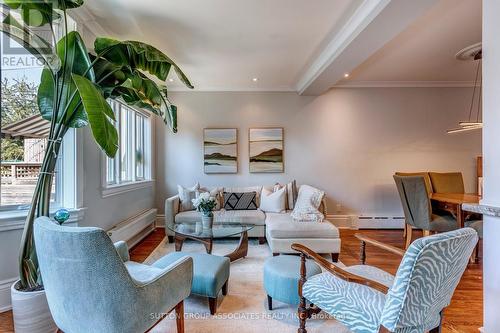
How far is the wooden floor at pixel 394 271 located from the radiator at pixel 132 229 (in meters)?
0.12

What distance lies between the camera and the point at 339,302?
1.56 meters

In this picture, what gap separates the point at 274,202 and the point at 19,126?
348 cm

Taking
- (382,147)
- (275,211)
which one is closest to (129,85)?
(275,211)

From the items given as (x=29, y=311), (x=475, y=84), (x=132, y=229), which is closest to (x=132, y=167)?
(x=132, y=229)

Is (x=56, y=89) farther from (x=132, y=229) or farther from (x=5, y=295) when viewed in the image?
(x=132, y=229)

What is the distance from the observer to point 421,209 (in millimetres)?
3545

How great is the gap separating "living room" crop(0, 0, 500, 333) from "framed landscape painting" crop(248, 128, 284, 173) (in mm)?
29

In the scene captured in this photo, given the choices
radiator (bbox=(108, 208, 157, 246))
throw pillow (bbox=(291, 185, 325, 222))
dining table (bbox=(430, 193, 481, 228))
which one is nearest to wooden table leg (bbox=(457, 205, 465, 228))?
dining table (bbox=(430, 193, 481, 228))

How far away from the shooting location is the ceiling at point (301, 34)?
2523mm

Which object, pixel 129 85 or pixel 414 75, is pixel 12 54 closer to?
pixel 129 85

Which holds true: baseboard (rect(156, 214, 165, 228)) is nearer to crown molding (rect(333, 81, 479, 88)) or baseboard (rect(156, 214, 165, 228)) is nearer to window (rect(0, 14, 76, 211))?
window (rect(0, 14, 76, 211))

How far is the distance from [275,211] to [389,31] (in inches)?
118

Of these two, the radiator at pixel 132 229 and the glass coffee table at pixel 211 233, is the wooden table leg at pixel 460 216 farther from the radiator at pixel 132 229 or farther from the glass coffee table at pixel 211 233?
the radiator at pixel 132 229

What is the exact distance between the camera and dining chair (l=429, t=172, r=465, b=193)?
14.2ft
